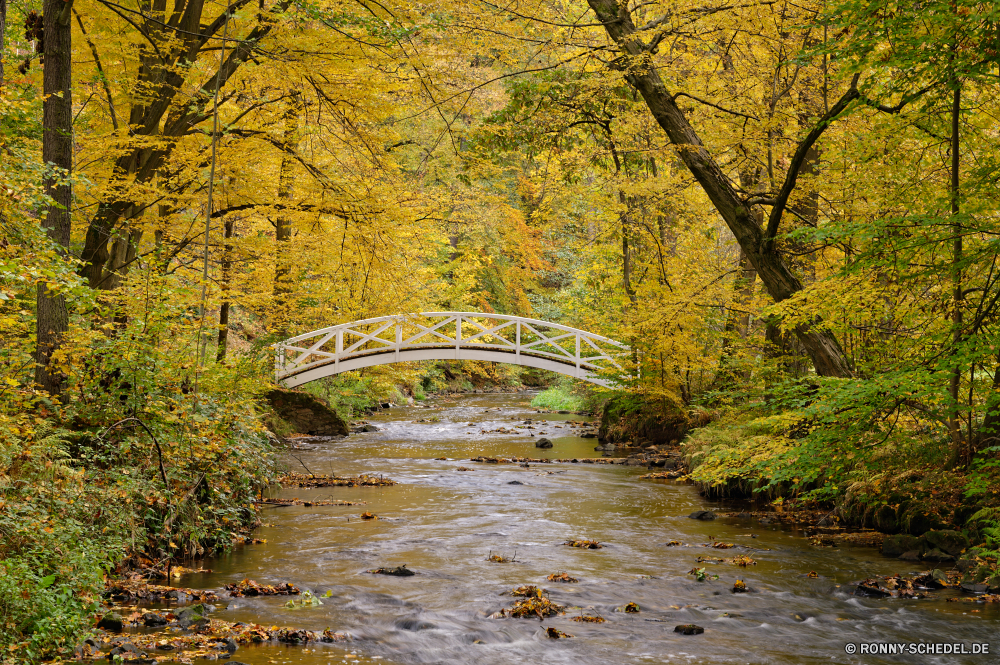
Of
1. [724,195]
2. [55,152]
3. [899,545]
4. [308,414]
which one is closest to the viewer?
[55,152]

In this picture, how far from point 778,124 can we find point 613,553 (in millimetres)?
4754

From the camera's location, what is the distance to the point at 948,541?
5984 millimetres

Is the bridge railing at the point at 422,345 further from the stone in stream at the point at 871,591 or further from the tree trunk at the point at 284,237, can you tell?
the stone in stream at the point at 871,591

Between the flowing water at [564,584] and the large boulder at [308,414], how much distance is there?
6.14m

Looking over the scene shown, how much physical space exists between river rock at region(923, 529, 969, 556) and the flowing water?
38 cm

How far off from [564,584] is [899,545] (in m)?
2.93

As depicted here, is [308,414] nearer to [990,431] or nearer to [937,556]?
[937,556]

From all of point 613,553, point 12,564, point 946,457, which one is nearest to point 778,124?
point 946,457

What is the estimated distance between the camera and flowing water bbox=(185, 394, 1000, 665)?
4.16 m

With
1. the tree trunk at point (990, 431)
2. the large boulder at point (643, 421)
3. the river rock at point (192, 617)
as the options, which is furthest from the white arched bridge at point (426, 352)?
the river rock at point (192, 617)

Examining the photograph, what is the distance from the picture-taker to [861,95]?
5.20m

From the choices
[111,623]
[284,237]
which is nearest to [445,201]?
[284,237]

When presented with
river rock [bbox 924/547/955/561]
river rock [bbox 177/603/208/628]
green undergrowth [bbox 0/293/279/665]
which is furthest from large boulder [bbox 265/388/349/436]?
river rock [bbox 924/547/955/561]

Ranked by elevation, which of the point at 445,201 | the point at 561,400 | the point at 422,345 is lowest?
the point at 561,400
